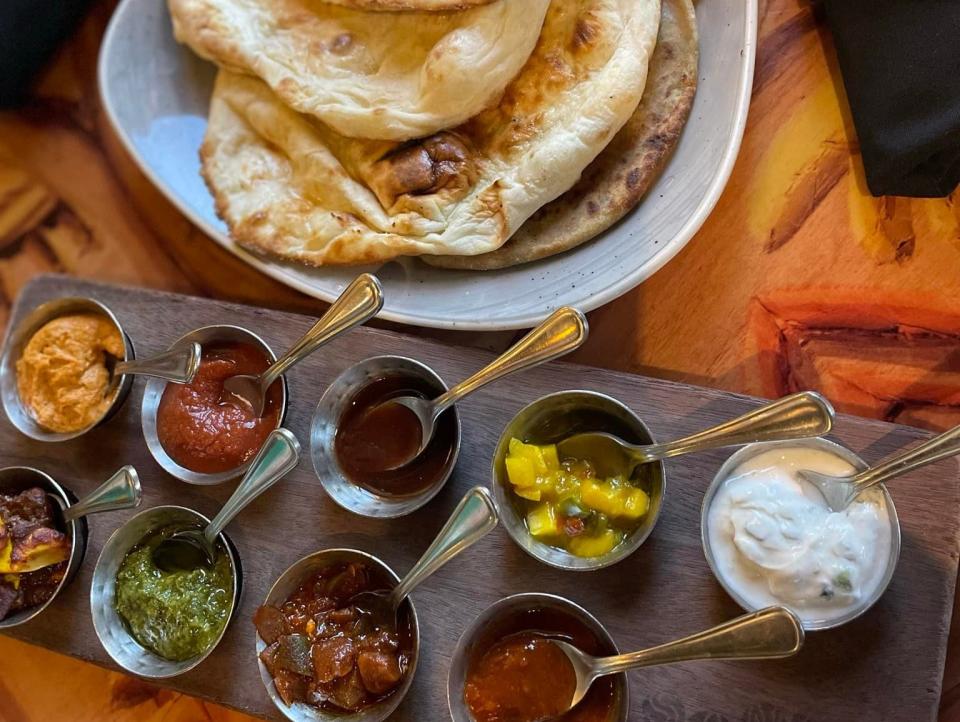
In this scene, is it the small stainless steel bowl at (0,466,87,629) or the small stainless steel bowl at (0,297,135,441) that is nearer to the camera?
the small stainless steel bowl at (0,466,87,629)

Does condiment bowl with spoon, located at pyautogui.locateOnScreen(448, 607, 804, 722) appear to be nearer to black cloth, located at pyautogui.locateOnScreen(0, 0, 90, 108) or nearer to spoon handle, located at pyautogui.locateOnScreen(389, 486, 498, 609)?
spoon handle, located at pyautogui.locateOnScreen(389, 486, 498, 609)

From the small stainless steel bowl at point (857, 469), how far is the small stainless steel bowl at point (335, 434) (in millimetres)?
528

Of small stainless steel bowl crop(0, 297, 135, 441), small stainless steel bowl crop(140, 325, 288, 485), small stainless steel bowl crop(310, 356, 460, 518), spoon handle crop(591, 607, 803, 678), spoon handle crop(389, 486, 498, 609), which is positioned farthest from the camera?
small stainless steel bowl crop(0, 297, 135, 441)

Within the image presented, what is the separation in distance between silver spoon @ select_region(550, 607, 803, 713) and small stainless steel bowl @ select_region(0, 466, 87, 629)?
1150mm

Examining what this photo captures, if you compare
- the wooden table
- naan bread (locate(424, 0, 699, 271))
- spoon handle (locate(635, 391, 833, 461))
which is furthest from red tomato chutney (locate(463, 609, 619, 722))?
naan bread (locate(424, 0, 699, 271))

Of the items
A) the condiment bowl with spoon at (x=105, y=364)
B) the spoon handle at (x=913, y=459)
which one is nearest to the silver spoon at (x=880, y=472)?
the spoon handle at (x=913, y=459)

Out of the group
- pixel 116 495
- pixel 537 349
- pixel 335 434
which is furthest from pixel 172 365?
pixel 537 349

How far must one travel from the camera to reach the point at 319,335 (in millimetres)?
1685

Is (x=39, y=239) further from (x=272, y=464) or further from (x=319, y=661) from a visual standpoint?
(x=319, y=661)

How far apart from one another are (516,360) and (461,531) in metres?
0.36

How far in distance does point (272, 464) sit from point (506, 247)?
2.36ft

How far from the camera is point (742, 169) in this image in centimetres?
188

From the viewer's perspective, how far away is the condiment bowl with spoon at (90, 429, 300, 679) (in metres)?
1.64

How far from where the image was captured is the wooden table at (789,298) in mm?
1754
